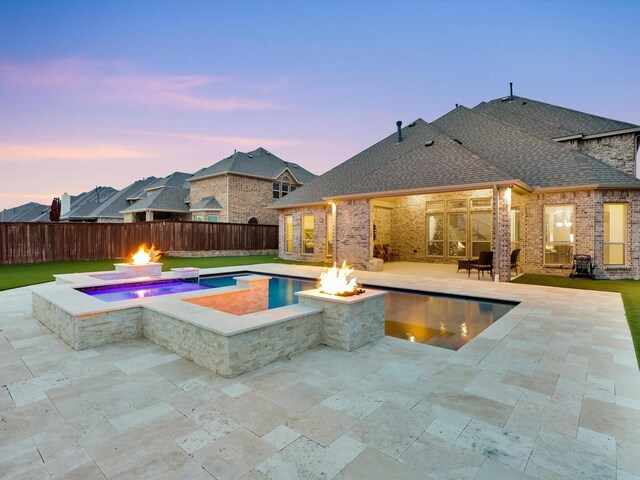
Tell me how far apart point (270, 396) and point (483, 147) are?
624 inches

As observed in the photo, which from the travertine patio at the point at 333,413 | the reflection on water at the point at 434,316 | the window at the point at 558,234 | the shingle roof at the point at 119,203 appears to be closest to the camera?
the travertine patio at the point at 333,413

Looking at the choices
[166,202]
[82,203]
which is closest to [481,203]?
[166,202]

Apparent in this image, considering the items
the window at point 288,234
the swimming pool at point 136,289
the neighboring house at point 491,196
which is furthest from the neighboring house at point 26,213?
the swimming pool at point 136,289

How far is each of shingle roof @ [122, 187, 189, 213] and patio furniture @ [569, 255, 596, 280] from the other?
92.4ft

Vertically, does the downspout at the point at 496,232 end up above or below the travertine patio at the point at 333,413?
above

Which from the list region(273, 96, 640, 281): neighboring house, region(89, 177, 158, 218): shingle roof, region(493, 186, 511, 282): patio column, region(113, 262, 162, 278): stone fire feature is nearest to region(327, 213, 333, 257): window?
region(273, 96, 640, 281): neighboring house

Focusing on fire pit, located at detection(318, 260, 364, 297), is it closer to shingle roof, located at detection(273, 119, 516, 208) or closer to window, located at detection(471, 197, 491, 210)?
shingle roof, located at detection(273, 119, 516, 208)

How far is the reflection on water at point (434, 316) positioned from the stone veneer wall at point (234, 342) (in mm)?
1937

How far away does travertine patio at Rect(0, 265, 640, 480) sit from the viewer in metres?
2.26

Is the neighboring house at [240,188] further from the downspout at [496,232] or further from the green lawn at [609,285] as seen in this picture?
the green lawn at [609,285]

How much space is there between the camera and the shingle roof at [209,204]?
26.6 m

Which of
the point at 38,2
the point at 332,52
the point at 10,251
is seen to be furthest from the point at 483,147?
the point at 10,251

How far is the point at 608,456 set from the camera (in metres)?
2.36

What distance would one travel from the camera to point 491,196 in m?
15.1
